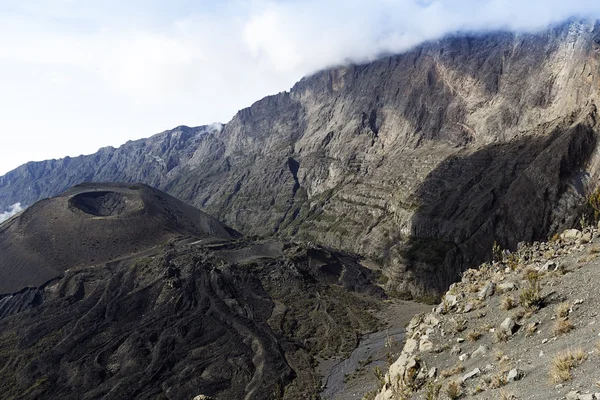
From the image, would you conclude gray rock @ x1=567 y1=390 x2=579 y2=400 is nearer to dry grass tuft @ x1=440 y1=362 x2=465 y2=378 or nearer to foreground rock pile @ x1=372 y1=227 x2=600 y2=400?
foreground rock pile @ x1=372 y1=227 x2=600 y2=400

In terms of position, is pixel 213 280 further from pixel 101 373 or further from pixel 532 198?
pixel 532 198

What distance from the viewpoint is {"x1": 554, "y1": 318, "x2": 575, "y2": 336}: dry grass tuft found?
1583 centimetres

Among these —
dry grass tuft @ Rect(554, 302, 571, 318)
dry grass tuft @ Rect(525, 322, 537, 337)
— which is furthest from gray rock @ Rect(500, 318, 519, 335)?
dry grass tuft @ Rect(554, 302, 571, 318)

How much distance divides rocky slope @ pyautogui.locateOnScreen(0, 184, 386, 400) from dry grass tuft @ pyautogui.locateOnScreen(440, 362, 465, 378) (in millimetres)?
50012

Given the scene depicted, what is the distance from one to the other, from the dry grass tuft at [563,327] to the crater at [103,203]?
171 m

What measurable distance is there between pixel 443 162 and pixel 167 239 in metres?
100

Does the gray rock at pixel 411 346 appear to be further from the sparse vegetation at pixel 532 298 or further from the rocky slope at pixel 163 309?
the rocky slope at pixel 163 309

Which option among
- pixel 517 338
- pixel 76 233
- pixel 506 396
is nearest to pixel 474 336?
pixel 517 338

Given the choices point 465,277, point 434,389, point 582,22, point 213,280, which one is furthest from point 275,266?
point 582,22

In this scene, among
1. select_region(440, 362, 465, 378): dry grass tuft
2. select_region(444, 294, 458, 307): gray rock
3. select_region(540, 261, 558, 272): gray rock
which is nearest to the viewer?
select_region(440, 362, 465, 378): dry grass tuft

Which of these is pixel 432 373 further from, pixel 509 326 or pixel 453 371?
pixel 509 326

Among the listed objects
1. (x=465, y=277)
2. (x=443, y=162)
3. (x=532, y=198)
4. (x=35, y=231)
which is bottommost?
(x=532, y=198)

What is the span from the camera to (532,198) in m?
116

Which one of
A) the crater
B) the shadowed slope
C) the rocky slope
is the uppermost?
the crater
